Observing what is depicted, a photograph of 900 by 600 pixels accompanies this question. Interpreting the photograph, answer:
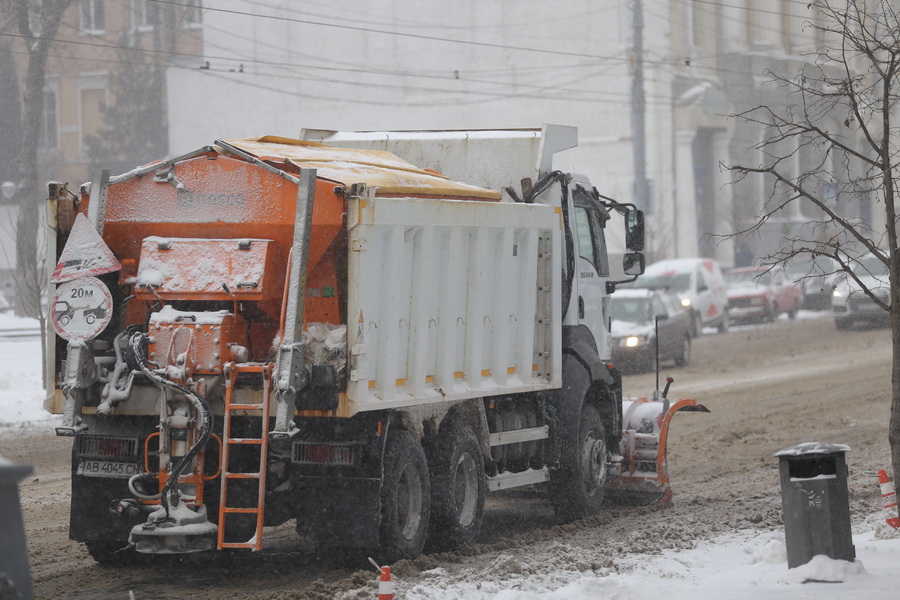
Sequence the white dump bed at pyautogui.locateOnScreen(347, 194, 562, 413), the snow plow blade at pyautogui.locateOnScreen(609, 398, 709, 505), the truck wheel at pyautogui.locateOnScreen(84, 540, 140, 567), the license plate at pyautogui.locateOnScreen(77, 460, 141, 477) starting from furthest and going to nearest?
1. the snow plow blade at pyautogui.locateOnScreen(609, 398, 709, 505)
2. the truck wheel at pyautogui.locateOnScreen(84, 540, 140, 567)
3. the license plate at pyautogui.locateOnScreen(77, 460, 141, 477)
4. the white dump bed at pyautogui.locateOnScreen(347, 194, 562, 413)

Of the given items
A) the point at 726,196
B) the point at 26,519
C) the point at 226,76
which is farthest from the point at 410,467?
the point at 726,196

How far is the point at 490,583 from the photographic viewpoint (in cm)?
847

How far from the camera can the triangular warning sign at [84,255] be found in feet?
28.9

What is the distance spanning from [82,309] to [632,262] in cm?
560

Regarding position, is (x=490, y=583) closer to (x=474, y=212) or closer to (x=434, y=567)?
(x=434, y=567)

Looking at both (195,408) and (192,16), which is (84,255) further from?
(192,16)

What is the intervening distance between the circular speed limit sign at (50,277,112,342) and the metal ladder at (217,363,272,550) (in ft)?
3.08

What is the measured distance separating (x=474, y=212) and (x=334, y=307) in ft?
5.14

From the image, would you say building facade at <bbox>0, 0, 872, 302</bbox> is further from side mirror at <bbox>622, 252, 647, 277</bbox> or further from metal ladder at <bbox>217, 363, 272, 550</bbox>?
metal ladder at <bbox>217, 363, 272, 550</bbox>

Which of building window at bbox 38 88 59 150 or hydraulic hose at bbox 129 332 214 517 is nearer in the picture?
hydraulic hose at bbox 129 332 214 517

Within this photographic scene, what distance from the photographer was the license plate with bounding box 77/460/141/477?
29.1 ft

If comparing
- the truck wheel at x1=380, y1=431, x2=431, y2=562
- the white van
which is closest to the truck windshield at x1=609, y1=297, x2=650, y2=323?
the white van

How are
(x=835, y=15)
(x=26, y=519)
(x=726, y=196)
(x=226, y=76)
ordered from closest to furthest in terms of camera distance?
1. (x=835, y=15)
2. (x=26, y=519)
3. (x=226, y=76)
4. (x=726, y=196)

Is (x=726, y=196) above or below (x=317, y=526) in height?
above
